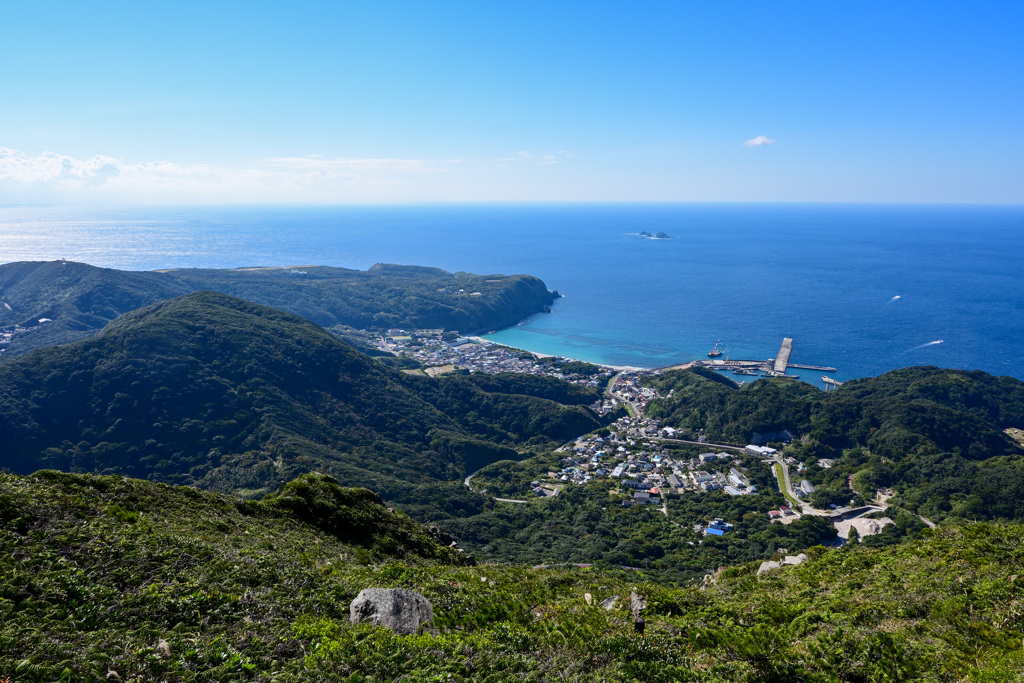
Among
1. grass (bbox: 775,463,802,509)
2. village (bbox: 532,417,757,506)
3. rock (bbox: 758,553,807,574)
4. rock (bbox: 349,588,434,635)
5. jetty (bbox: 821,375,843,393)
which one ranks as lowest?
village (bbox: 532,417,757,506)

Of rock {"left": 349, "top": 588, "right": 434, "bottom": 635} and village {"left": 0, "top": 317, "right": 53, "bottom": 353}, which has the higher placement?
rock {"left": 349, "top": 588, "right": 434, "bottom": 635}

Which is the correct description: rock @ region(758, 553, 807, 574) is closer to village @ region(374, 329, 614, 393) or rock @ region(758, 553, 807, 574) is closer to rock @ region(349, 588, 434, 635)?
rock @ region(349, 588, 434, 635)

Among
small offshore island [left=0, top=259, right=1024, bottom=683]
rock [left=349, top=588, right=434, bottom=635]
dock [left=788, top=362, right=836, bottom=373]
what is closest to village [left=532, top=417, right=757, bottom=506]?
small offshore island [left=0, top=259, right=1024, bottom=683]

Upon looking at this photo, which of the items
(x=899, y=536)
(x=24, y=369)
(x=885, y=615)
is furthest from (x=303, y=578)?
(x=24, y=369)

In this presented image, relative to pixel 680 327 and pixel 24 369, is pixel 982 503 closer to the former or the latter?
pixel 680 327

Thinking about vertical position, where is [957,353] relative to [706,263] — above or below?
below

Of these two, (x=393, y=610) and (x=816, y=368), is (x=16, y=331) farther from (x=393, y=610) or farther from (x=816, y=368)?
(x=816, y=368)

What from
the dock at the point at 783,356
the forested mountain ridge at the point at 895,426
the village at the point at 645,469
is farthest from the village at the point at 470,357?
the dock at the point at 783,356
